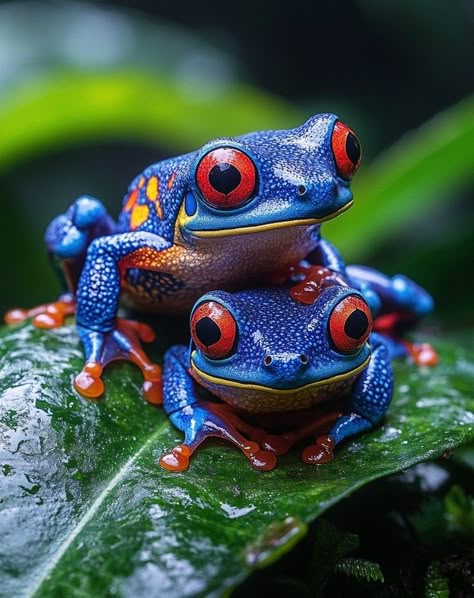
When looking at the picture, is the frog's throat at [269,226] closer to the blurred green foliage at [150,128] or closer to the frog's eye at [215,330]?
the frog's eye at [215,330]

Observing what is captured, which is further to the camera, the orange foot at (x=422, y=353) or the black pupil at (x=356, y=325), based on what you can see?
the orange foot at (x=422, y=353)

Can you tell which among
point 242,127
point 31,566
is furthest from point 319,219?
point 242,127

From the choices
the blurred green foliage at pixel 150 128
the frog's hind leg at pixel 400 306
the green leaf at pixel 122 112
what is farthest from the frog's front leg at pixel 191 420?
the green leaf at pixel 122 112

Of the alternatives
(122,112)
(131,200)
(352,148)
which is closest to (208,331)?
(352,148)

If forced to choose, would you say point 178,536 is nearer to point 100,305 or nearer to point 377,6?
point 100,305

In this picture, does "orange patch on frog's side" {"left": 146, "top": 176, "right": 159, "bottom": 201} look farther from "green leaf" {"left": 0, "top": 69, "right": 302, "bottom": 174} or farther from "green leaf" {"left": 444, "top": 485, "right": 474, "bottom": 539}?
"green leaf" {"left": 0, "top": 69, "right": 302, "bottom": 174}

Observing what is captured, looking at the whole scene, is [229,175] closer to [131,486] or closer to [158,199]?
[158,199]
